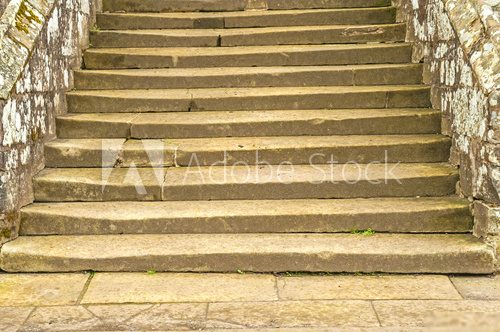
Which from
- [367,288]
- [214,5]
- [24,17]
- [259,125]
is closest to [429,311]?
[367,288]

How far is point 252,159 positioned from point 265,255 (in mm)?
1163

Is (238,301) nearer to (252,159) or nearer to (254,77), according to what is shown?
(252,159)

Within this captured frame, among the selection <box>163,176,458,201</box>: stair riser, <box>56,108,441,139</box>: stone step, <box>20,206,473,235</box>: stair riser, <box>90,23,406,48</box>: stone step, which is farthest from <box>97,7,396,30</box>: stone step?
<box>20,206,473,235</box>: stair riser

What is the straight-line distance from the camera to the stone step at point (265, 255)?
4.27m

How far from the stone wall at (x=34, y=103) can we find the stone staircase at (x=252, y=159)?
0.47 ft

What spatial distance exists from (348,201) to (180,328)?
189 centimetres

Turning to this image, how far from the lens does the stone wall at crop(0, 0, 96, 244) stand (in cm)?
459

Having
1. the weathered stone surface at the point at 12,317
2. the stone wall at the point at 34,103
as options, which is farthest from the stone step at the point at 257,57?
the weathered stone surface at the point at 12,317

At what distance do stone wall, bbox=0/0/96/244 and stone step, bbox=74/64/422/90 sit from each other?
1.25 ft

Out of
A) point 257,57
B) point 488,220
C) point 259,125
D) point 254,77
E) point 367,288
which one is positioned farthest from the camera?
point 257,57

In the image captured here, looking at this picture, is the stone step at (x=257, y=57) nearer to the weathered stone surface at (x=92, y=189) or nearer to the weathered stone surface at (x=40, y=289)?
the weathered stone surface at (x=92, y=189)

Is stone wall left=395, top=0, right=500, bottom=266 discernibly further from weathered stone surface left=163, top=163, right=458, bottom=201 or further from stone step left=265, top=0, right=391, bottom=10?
stone step left=265, top=0, right=391, bottom=10

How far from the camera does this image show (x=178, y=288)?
4.11m

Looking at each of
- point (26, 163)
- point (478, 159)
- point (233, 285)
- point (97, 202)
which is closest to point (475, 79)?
point (478, 159)
